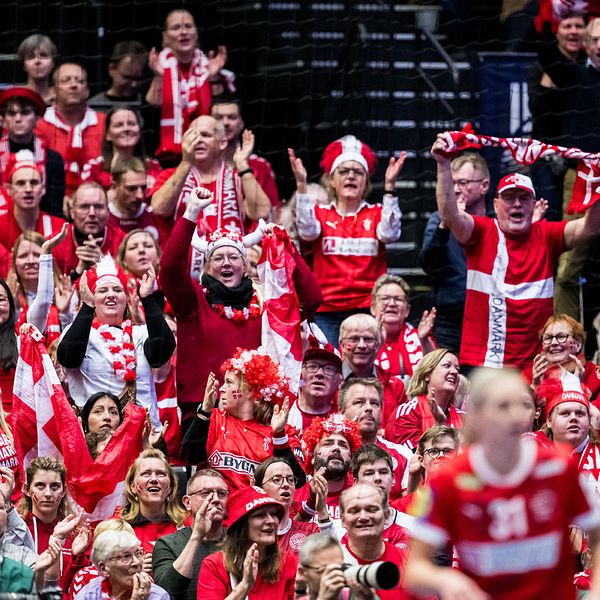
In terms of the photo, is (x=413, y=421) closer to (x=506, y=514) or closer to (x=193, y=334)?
(x=193, y=334)

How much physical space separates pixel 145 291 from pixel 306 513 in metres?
1.73

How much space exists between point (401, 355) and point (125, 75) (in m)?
3.48

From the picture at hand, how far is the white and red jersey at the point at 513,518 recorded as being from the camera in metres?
5.35

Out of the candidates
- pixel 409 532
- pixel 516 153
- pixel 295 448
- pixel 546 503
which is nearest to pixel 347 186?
pixel 516 153

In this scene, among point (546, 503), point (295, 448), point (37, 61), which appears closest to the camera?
point (546, 503)

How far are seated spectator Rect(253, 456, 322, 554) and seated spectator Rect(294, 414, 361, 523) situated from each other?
9cm

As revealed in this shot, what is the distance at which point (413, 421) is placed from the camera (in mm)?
8867

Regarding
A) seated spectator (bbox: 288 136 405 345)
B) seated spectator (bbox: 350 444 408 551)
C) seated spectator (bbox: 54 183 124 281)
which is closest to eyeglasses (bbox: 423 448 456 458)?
seated spectator (bbox: 350 444 408 551)

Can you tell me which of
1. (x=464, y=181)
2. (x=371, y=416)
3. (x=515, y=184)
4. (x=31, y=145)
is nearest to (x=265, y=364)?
(x=371, y=416)

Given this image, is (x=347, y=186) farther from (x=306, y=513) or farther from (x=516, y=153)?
(x=306, y=513)

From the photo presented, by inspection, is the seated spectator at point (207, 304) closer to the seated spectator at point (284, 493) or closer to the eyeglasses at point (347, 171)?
the seated spectator at point (284, 493)

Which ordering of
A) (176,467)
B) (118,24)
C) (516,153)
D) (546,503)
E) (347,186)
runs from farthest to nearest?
1. (118,24)
2. (347,186)
3. (516,153)
4. (176,467)
5. (546,503)

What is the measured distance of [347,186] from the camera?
10.3 meters

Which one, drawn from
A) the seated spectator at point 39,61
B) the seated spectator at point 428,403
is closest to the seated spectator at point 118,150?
the seated spectator at point 39,61
